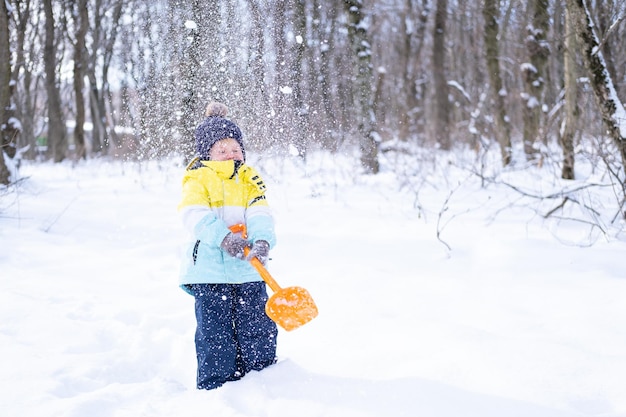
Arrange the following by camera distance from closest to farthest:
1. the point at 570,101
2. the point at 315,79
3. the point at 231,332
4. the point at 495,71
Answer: the point at 231,332, the point at 570,101, the point at 315,79, the point at 495,71

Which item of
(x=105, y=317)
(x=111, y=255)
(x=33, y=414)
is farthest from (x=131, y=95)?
(x=33, y=414)

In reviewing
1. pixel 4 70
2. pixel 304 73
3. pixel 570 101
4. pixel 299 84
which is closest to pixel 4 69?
pixel 4 70

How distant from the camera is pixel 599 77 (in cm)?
333

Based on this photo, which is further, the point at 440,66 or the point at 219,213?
the point at 440,66

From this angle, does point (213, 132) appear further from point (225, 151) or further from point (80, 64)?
point (80, 64)

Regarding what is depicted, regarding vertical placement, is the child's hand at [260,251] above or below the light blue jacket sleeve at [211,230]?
below

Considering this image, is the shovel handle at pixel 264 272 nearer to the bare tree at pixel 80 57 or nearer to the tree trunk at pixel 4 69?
the tree trunk at pixel 4 69

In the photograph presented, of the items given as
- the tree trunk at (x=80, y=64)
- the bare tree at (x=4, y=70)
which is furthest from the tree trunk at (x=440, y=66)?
the bare tree at (x=4, y=70)

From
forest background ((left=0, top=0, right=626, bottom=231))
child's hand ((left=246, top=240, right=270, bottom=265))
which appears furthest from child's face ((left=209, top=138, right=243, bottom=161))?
forest background ((left=0, top=0, right=626, bottom=231))

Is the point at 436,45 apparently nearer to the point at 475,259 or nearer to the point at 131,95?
the point at 131,95

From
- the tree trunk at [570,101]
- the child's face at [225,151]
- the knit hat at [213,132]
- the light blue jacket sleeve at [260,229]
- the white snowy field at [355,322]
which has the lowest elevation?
the white snowy field at [355,322]

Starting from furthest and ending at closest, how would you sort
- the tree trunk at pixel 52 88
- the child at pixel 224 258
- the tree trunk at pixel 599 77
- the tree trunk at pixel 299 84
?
Answer: the tree trunk at pixel 52 88, the tree trunk at pixel 299 84, the tree trunk at pixel 599 77, the child at pixel 224 258

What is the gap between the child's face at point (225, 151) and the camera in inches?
85.9

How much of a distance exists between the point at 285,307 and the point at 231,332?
377mm
